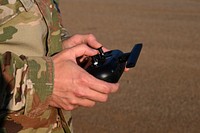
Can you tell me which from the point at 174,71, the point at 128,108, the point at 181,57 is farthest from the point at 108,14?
the point at 128,108

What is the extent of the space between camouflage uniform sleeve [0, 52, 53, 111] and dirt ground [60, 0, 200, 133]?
3.33 metres

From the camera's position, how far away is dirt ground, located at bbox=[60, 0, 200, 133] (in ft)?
16.5

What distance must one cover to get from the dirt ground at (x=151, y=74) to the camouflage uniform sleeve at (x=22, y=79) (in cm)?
333

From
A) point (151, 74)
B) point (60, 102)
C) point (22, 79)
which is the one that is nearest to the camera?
point (22, 79)

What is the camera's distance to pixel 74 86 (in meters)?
1.52

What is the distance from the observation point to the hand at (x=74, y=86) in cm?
151

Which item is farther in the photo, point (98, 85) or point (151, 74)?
point (151, 74)

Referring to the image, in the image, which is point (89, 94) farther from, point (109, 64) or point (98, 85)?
point (109, 64)

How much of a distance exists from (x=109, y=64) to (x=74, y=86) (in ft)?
0.61

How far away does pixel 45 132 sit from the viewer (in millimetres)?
1729

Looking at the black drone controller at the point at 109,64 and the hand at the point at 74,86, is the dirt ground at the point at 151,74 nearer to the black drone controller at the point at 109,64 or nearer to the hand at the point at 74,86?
the black drone controller at the point at 109,64

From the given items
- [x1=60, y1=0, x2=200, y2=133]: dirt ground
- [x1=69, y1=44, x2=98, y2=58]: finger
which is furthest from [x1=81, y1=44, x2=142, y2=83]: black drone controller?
[x1=60, y1=0, x2=200, y2=133]: dirt ground

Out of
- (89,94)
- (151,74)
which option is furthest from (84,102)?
(151,74)

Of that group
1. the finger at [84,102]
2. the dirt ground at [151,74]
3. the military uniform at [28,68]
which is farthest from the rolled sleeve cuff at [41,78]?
the dirt ground at [151,74]
